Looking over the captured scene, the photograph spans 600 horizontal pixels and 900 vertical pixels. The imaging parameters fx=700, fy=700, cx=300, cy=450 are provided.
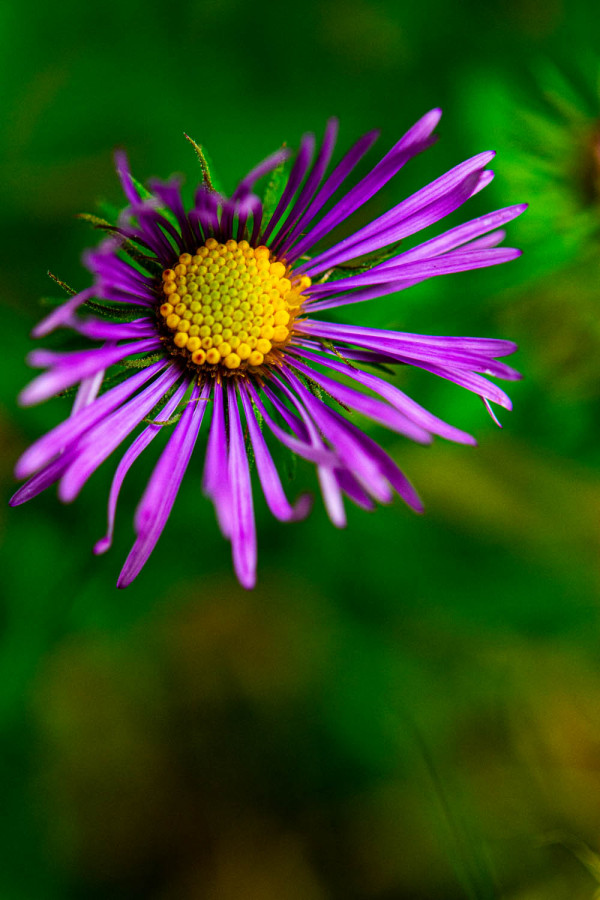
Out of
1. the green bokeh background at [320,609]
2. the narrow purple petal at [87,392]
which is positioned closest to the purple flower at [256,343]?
the narrow purple petal at [87,392]

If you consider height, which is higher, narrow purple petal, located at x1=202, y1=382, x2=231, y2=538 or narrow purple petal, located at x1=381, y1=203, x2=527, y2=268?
narrow purple petal, located at x1=381, y1=203, x2=527, y2=268

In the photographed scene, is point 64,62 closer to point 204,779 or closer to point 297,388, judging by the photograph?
point 297,388

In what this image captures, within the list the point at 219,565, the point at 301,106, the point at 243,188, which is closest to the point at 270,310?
the point at 243,188

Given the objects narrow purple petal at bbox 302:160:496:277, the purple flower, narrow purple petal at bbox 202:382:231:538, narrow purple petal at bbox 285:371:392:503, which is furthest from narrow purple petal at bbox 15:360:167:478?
narrow purple petal at bbox 302:160:496:277

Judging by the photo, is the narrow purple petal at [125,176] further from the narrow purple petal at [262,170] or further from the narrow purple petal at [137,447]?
the narrow purple petal at [137,447]

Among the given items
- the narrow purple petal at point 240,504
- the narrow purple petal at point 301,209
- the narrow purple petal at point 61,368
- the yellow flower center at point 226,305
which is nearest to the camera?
the narrow purple petal at point 61,368

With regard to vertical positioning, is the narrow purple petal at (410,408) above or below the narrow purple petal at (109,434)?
below

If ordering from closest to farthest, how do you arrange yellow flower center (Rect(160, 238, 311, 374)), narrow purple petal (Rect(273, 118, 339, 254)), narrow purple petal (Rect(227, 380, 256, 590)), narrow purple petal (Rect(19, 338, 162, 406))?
narrow purple petal (Rect(19, 338, 162, 406)) → narrow purple petal (Rect(227, 380, 256, 590)) → narrow purple petal (Rect(273, 118, 339, 254)) → yellow flower center (Rect(160, 238, 311, 374))

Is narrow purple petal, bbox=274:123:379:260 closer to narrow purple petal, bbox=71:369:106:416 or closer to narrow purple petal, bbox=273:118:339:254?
narrow purple petal, bbox=273:118:339:254

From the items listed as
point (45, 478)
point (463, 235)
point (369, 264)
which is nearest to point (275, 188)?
point (369, 264)
